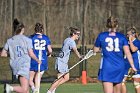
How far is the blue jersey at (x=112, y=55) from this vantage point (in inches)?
445

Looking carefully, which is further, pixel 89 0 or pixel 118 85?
pixel 89 0

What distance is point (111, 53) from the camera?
37.2ft

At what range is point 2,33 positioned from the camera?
23.5 m

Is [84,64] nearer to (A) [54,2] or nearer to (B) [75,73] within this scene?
(B) [75,73]

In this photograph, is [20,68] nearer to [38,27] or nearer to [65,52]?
[38,27]

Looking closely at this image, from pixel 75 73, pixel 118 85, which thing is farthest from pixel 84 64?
pixel 118 85

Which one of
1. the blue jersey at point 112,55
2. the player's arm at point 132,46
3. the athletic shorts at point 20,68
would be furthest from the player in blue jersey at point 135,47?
the athletic shorts at point 20,68

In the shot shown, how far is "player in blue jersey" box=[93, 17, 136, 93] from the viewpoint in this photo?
11.3 meters

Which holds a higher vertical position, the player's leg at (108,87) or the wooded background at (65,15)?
the wooded background at (65,15)

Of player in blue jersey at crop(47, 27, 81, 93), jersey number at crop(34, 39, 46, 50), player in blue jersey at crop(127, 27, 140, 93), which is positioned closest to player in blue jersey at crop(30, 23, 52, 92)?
jersey number at crop(34, 39, 46, 50)

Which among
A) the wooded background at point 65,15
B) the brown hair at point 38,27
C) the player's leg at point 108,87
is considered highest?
the wooded background at point 65,15

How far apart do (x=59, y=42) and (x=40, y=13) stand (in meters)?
1.36

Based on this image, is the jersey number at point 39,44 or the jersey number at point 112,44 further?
the jersey number at point 39,44

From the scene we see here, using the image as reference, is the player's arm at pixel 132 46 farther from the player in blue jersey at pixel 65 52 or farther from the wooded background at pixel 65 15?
the wooded background at pixel 65 15
